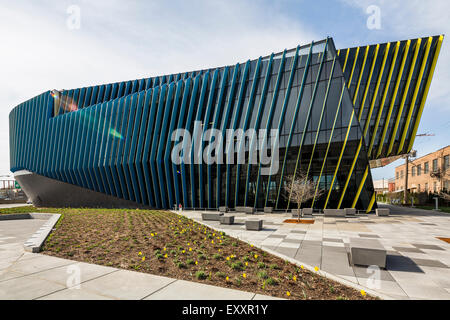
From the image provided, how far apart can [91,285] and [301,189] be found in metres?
17.4

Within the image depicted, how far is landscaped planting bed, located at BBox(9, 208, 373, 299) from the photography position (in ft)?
18.2

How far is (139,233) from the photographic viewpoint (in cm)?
1177

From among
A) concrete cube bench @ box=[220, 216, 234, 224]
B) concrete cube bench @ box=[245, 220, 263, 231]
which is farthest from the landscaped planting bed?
concrete cube bench @ box=[220, 216, 234, 224]

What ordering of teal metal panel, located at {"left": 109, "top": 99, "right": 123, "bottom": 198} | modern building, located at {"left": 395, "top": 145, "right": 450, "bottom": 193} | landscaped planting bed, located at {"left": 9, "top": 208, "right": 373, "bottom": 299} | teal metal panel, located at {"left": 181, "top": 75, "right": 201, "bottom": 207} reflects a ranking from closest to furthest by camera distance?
landscaped planting bed, located at {"left": 9, "top": 208, "right": 373, "bottom": 299} → teal metal panel, located at {"left": 181, "top": 75, "right": 201, "bottom": 207} → teal metal panel, located at {"left": 109, "top": 99, "right": 123, "bottom": 198} → modern building, located at {"left": 395, "top": 145, "right": 450, "bottom": 193}

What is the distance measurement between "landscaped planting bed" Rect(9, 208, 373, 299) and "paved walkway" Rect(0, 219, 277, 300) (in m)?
0.43

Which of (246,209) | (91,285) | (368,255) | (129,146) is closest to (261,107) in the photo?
(246,209)

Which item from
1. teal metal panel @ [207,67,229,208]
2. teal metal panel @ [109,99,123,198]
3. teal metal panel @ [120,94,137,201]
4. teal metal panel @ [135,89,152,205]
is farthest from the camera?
teal metal panel @ [109,99,123,198]

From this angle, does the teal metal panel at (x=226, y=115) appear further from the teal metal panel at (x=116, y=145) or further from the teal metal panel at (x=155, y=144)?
the teal metal panel at (x=116, y=145)

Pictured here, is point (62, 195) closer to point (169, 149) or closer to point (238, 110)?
point (169, 149)

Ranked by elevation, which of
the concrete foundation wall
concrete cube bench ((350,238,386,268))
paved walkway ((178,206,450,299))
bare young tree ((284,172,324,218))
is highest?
bare young tree ((284,172,324,218))

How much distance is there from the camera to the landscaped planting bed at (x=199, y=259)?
555 cm

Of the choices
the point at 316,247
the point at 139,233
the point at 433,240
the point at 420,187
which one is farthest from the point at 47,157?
the point at 420,187

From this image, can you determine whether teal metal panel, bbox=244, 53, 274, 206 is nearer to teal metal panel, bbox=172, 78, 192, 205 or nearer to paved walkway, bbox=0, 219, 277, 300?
teal metal panel, bbox=172, 78, 192, 205
